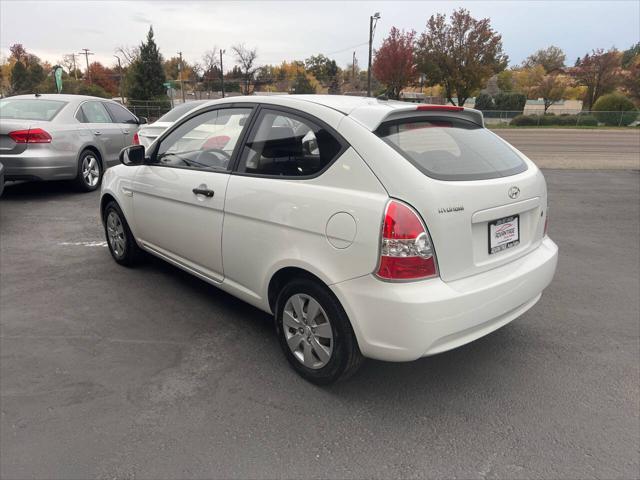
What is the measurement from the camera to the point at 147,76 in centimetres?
5169

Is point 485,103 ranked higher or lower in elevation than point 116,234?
higher

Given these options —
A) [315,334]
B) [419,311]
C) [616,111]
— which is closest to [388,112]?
[419,311]

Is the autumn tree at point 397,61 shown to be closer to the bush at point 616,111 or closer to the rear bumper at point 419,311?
the bush at point 616,111

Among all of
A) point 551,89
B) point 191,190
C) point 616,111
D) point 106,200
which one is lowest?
point 106,200

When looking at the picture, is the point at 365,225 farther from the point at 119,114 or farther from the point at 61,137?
the point at 119,114

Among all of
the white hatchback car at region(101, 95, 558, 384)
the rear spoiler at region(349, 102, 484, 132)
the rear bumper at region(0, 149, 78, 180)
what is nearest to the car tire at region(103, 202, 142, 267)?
A: the white hatchback car at region(101, 95, 558, 384)

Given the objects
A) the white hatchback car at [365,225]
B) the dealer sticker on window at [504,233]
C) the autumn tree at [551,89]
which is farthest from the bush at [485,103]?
the dealer sticker on window at [504,233]

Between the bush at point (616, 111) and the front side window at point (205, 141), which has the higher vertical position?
the bush at point (616, 111)

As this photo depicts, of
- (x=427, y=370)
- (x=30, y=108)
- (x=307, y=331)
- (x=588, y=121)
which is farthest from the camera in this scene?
(x=588, y=121)

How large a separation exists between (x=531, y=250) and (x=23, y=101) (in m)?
8.72

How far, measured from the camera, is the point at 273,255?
301 cm

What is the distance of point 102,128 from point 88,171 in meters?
0.85

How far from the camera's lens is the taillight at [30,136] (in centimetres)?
759

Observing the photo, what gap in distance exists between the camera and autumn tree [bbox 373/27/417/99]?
5078cm
